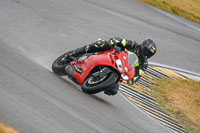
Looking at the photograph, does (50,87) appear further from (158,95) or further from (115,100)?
(158,95)

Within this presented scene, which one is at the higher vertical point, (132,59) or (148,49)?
(148,49)

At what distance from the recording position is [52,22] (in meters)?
13.1

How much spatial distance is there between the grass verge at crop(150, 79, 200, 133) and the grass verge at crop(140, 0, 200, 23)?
21.9 feet

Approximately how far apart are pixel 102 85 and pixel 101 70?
16.5 inches

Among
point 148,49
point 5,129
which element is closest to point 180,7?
point 148,49

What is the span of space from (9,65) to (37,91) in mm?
1204

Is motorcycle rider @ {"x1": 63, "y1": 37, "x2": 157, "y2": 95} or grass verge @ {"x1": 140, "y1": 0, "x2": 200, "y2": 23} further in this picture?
grass verge @ {"x1": 140, "y1": 0, "x2": 200, "y2": 23}

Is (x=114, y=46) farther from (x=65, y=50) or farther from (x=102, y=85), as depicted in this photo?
(x=65, y=50)

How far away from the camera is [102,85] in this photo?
8.06 meters

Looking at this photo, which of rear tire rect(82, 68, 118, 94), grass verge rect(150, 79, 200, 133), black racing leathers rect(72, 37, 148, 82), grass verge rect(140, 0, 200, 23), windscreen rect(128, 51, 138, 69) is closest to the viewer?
rear tire rect(82, 68, 118, 94)

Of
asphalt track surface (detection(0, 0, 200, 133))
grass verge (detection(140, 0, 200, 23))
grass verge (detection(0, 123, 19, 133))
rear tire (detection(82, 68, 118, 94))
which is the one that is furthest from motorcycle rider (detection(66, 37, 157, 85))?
grass verge (detection(140, 0, 200, 23))

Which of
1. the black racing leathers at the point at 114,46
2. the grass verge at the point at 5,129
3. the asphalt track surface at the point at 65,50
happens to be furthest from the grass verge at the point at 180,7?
the grass verge at the point at 5,129

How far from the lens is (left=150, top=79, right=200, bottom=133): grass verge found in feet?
34.0

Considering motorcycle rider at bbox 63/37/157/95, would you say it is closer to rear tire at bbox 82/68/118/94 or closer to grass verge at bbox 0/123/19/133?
rear tire at bbox 82/68/118/94
